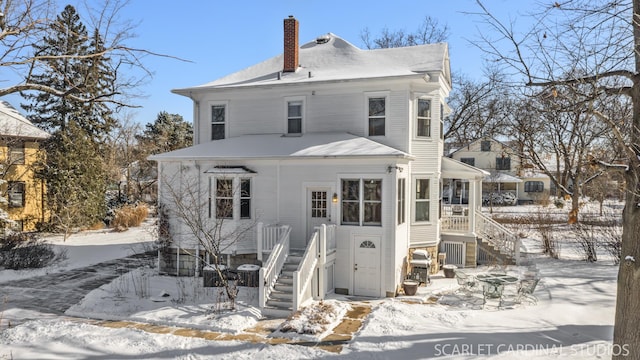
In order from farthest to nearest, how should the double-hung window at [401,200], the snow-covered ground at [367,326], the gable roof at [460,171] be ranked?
1. the gable roof at [460,171]
2. the double-hung window at [401,200]
3. the snow-covered ground at [367,326]

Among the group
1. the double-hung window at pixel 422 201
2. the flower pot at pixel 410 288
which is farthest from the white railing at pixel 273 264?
the double-hung window at pixel 422 201

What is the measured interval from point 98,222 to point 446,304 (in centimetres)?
2313

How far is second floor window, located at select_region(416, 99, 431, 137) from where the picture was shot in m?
15.7

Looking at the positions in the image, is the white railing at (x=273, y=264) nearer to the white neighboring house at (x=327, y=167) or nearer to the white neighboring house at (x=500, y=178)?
the white neighboring house at (x=327, y=167)

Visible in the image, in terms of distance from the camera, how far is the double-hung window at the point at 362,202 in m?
13.8

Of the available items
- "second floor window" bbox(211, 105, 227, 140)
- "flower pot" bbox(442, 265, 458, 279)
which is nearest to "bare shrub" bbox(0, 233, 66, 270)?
"second floor window" bbox(211, 105, 227, 140)

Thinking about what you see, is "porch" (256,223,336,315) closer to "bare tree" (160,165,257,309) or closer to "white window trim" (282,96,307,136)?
"bare tree" (160,165,257,309)

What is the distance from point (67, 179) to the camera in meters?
24.8

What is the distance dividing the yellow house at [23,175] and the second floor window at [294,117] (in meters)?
17.2

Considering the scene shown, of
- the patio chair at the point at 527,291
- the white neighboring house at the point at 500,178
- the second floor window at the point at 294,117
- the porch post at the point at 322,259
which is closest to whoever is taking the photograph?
the patio chair at the point at 527,291

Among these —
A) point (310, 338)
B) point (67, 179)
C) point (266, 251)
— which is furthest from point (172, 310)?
point (67, 179)

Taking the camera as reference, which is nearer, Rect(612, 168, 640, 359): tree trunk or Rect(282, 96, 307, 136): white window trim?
Rect(612, 168, 640, 359): tree trunk

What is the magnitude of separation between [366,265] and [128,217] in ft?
63.2

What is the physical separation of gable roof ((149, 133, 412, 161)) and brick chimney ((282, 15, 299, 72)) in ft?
10.5
